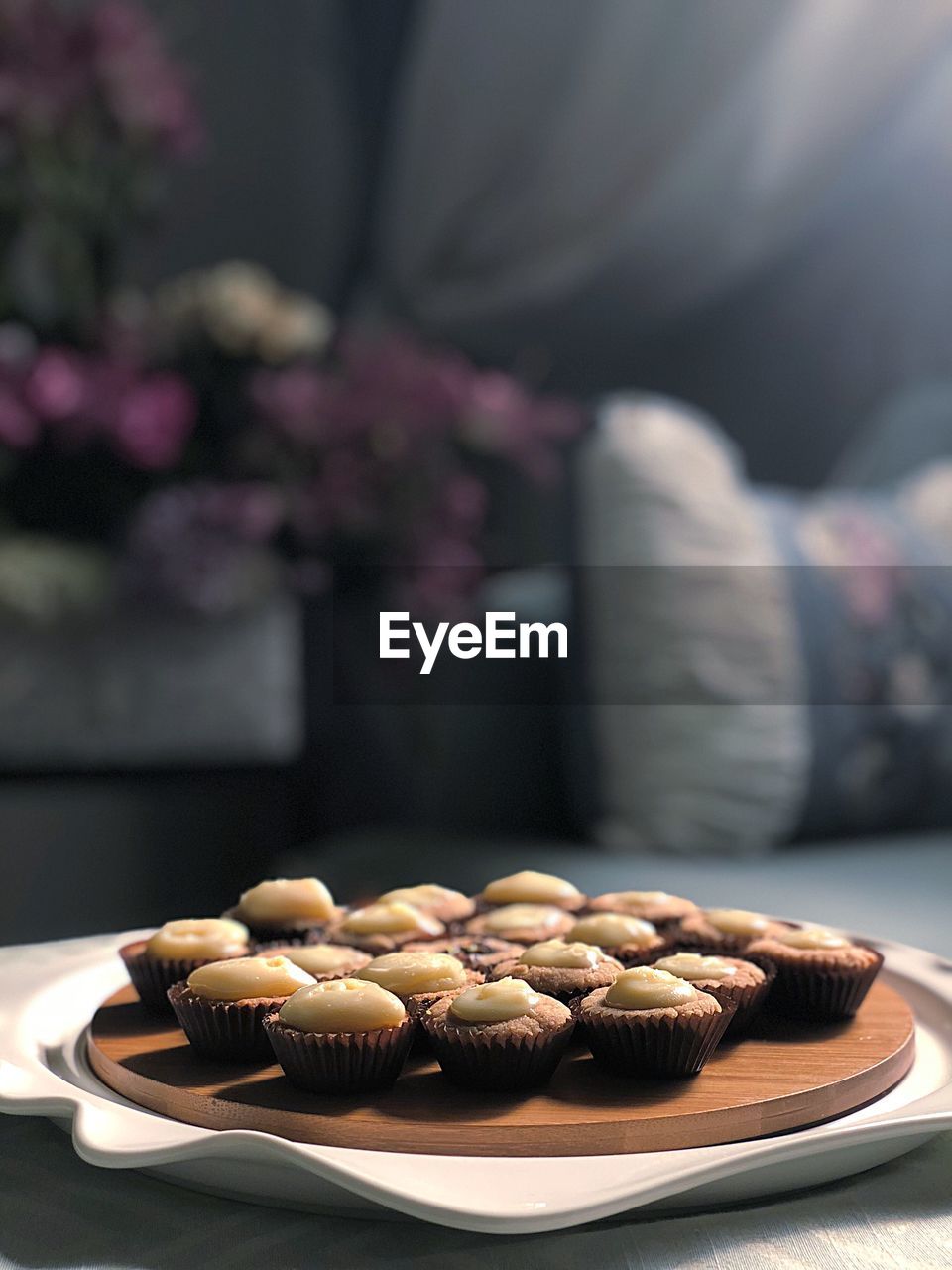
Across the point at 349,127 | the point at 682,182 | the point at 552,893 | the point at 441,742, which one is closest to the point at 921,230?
the point at 682,182

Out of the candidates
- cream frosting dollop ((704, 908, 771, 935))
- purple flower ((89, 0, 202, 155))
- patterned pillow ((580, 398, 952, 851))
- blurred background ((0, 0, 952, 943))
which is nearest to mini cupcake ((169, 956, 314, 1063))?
cream frosting dollop ((704, 908, 771, 935))

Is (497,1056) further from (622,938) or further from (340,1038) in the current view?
(622,938)

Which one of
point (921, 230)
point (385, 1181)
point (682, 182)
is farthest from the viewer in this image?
point (921, 230)

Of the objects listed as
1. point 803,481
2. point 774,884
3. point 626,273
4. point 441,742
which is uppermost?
point 626,273

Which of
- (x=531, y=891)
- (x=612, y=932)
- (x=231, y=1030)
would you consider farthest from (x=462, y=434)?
(x=231, y=1030)

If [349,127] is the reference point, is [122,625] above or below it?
below

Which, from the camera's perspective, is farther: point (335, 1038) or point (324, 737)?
point (324, 737)

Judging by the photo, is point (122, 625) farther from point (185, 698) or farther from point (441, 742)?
point (441, 742)

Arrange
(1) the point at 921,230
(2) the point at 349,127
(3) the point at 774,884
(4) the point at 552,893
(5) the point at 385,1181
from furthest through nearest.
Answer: (2) the point at 349,127
(1) the point at 921,230
(3) the point at 774,884
(4) the point at 552,893
(5) the point at 385,1181
